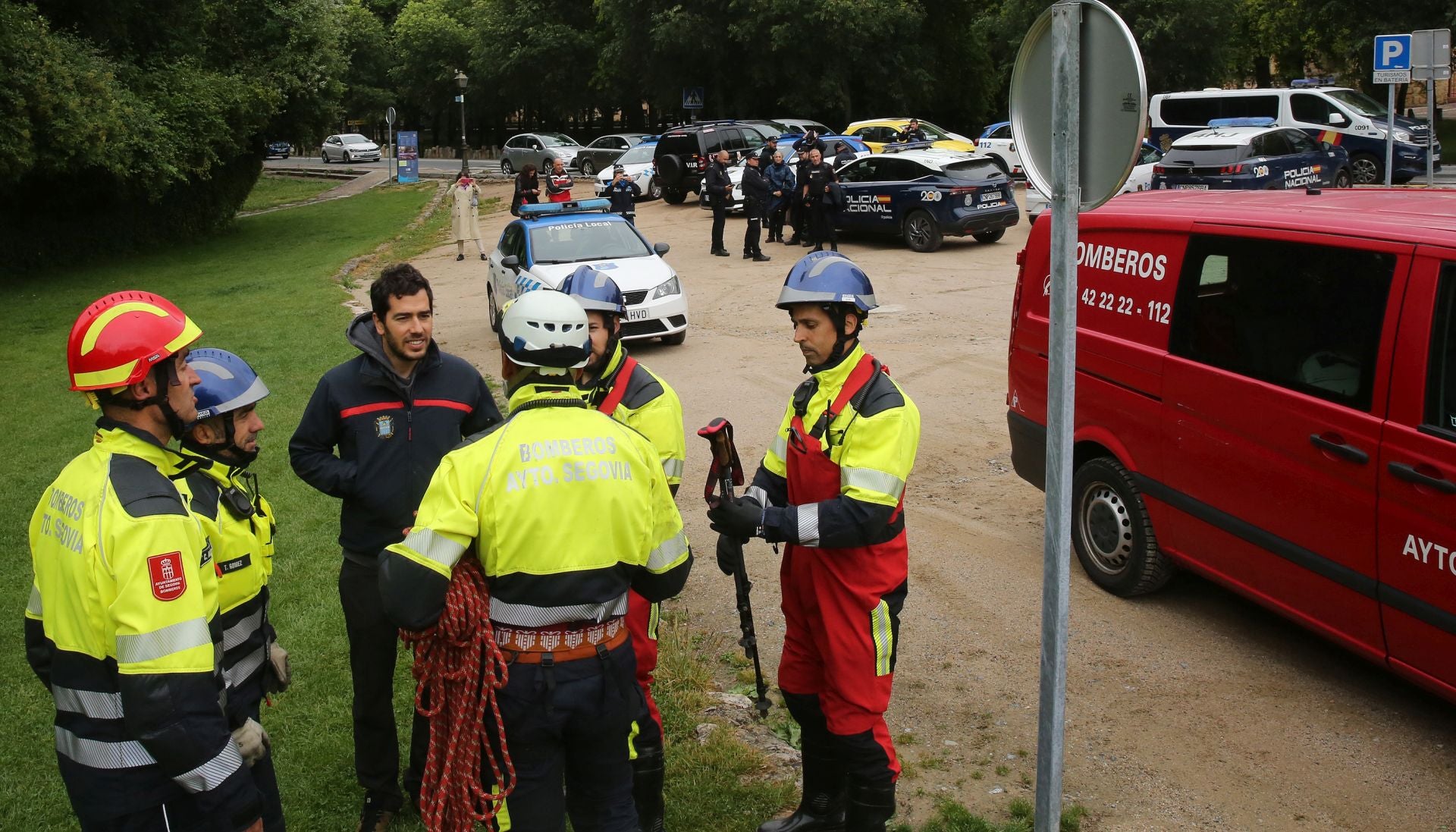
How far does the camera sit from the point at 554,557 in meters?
3.17

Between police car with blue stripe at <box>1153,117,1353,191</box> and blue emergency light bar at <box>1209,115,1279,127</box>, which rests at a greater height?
blue emergency light bar at <box>1209,115,1279,127</box>

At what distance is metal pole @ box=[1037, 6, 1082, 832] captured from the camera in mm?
3355

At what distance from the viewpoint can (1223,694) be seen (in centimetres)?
549

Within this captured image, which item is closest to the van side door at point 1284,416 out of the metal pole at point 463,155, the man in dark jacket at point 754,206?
the man in dark jacket at point 754,206

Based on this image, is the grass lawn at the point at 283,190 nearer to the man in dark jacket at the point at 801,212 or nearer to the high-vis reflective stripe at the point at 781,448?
the man in dark jacket at the point at 801,212

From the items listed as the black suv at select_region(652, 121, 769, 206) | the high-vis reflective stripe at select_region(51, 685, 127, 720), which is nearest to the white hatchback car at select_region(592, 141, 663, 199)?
the black suv at select_region(652, 121, 769, 206)

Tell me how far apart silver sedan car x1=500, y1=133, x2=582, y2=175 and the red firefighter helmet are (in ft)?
130

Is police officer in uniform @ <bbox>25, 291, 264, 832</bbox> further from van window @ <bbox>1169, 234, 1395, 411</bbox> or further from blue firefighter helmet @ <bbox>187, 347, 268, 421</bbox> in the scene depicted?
van window @ <bbox>1169, 234, 1395, 411</bbox>

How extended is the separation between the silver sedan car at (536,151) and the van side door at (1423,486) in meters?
38.8

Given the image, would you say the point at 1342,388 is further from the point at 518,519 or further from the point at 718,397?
the point at 718,397

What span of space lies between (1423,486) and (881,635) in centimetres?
222

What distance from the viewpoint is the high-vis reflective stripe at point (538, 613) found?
322 cm

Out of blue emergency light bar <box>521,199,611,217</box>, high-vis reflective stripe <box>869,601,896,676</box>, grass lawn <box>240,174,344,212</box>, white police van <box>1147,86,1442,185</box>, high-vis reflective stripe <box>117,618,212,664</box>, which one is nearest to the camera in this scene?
high-vis reflective stripe <box>117,618,212,664</box>

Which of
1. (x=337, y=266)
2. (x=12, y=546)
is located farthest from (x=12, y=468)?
(x=337, y=266)
